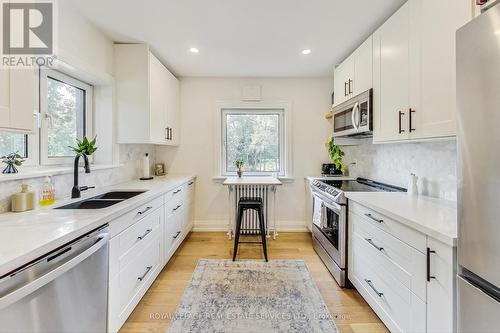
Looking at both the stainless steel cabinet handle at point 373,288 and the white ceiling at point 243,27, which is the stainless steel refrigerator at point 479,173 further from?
the white ceiling at point 243,27

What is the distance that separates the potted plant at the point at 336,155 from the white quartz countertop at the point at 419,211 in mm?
1432

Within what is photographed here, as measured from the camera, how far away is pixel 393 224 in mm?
1501

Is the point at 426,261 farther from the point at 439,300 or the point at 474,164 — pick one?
the point at 474,164

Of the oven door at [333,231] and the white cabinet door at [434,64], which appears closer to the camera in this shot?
the white cabinet door at [434,64]

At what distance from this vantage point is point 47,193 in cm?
170

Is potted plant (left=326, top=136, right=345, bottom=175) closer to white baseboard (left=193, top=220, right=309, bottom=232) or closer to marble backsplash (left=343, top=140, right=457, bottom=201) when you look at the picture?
marble backsplash (left=343, top=140, right=457, bottom=201)

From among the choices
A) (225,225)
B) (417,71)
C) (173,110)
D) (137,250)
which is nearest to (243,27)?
(417,71)

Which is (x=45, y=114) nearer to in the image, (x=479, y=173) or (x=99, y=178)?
(x=99, y=178)

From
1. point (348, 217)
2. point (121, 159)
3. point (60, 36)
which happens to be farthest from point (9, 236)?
point (348, 217)

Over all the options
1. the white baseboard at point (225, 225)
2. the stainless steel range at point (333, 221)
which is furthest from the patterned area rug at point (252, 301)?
the white baseboard at point (225, 225)

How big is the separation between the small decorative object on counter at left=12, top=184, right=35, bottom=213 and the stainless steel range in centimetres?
235

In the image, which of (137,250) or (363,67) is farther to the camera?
(363,67)

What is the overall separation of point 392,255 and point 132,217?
180 centimetres

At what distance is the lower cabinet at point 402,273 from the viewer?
1.14 m
